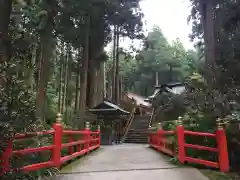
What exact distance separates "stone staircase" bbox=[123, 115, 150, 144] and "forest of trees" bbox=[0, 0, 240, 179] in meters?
2.91

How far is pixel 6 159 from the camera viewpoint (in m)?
3.48

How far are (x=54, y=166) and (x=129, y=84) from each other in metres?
36.9

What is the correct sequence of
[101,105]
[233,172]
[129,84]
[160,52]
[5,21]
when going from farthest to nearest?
1. [129,84]
2. [160,52]
3. [101,105]
4. [5,21]
5. [233,172]

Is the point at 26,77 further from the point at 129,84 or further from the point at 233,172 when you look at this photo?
the point at 129,84

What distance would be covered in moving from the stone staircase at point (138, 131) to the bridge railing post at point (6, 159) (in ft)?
50.5

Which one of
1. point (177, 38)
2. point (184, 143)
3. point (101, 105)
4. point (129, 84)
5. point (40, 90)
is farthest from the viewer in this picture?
point (177, 38)

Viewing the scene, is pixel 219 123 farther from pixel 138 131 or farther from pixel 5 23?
pixel 138 131

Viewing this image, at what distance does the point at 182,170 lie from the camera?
17.1 ft

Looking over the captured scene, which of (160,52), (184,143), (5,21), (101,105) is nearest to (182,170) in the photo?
(184,143)

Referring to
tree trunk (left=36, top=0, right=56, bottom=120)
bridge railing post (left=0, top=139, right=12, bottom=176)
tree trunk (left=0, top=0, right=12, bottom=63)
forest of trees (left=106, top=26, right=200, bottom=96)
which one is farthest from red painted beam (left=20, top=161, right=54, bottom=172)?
forest of trees (left=106, top=26, right=200, bottom=96)

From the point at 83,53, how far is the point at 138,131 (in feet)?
29.6

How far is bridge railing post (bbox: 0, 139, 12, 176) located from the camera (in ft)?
11.2

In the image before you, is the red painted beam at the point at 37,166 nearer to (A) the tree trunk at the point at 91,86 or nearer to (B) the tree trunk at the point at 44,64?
(B) the tree trunk at the point at 44,64

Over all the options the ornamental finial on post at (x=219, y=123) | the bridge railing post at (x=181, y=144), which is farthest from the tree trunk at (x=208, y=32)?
the ornamental finial on post at (x=219, y=123)
